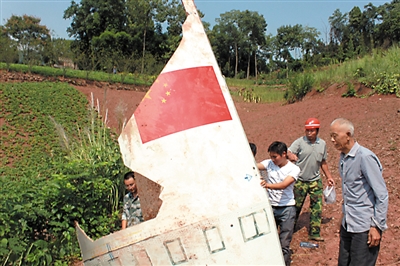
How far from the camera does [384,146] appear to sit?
285 inches

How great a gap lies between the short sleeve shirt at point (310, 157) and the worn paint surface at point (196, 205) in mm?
2167

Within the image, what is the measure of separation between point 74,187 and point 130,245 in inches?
101

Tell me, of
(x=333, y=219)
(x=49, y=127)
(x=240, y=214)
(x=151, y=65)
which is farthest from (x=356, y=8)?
(x=240, y=214)

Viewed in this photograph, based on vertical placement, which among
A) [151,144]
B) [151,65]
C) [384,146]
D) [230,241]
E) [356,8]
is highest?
[356,8]

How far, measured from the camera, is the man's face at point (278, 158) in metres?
3.41

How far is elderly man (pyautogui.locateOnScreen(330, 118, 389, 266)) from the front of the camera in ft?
8.08

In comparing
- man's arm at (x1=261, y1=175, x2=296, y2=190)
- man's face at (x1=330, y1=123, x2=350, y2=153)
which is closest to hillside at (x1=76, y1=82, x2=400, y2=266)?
man's arm at (x1=261, y1=175, x2=296, y2=190)

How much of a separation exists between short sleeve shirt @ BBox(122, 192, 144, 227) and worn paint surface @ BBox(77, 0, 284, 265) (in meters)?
1.24

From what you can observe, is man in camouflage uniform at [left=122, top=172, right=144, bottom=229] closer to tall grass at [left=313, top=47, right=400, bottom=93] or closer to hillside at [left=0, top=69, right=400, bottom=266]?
hillside at [left=0, top=69, right=400, bottom=266]

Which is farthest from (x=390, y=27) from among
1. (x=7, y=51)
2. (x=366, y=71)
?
(x=7, y=51)

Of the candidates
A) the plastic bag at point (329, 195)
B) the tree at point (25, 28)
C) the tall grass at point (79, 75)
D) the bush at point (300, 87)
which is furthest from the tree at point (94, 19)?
the plastic bag at point (329, 195)

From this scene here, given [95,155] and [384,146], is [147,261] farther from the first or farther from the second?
[384,146]

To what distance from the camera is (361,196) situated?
2570mm

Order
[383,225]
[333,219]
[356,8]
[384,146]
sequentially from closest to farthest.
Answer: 1. [383,225]
2. [333,219]
3. [384,146]
4. [356,8]
